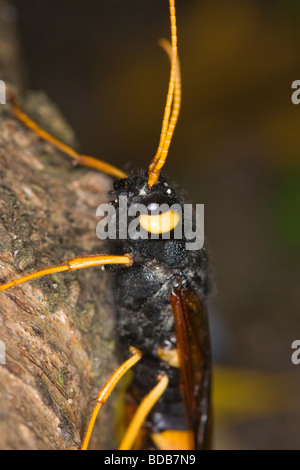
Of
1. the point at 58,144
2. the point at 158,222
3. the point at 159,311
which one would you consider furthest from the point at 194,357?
the point at 58,144

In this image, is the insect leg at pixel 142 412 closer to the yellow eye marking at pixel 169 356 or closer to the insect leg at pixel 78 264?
the yellow eye marking at pixel 169 356

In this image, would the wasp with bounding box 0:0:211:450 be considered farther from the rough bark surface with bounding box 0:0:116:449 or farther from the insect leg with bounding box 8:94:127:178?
the rough bark surface with bounding box 0:0:116:449

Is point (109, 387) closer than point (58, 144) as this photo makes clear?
Yes

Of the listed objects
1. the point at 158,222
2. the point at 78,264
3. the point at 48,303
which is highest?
the point at 158,222

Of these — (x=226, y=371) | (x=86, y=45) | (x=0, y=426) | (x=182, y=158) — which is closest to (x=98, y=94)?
(x=86, y=45)

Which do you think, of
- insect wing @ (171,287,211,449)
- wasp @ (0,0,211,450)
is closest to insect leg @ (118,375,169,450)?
wasp @ (0,0,211,450)

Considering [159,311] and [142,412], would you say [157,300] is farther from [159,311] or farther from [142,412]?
[142,412]

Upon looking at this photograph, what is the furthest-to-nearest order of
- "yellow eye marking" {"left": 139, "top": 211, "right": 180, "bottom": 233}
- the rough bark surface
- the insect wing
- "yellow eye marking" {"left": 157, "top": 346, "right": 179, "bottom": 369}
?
"yellow eye marking" {"left": 157, "top": 346, "right": 179, "bottom": 369} → the insect wing → "yellow eye marking" {"left": 139, "top": 211, "right": 180, "bottom": 233} → the rough bark surface

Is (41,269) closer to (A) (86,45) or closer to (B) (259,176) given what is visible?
(B) (259,176)
